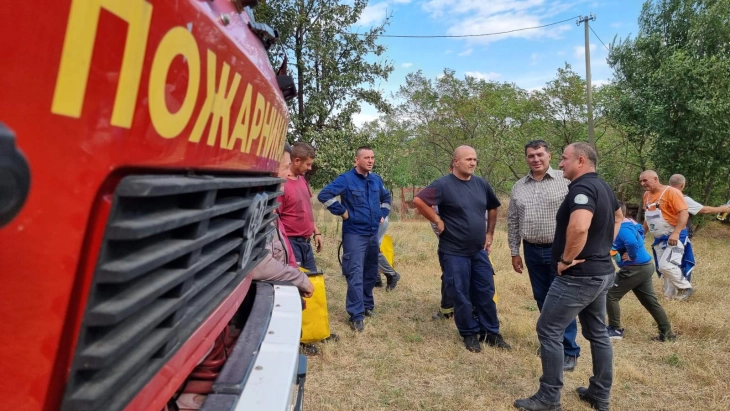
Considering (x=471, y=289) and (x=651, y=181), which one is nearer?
(x=471, y=289)

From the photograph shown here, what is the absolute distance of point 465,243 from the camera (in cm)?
420

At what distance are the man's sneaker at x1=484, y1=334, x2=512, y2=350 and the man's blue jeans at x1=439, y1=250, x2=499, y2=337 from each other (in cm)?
4

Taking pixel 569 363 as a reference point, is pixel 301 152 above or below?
above

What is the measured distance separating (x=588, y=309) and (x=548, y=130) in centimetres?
1737

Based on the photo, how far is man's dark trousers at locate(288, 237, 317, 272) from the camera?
4418mm

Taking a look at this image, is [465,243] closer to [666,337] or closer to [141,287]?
[666,337]

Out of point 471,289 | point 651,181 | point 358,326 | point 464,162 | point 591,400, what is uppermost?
point 651,181

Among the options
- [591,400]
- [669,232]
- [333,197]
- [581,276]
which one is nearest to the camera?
[581,276]

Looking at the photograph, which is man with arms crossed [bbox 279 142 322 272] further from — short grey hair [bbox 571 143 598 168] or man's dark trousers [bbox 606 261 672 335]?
man's dark trousers [bbox 606 261 672 335]

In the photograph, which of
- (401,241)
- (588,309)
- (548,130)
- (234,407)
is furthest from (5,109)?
(548,130)

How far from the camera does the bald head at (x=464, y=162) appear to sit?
13.7 ft

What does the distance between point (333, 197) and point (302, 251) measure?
2.09 ft

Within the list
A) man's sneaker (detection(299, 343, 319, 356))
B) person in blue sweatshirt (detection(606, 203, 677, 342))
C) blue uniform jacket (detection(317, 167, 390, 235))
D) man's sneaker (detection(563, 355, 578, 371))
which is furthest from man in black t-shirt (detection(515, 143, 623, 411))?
blue uniform jacket (detection(317, 167, 390, 235))

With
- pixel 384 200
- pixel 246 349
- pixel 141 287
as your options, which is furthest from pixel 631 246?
pixel 141 287
